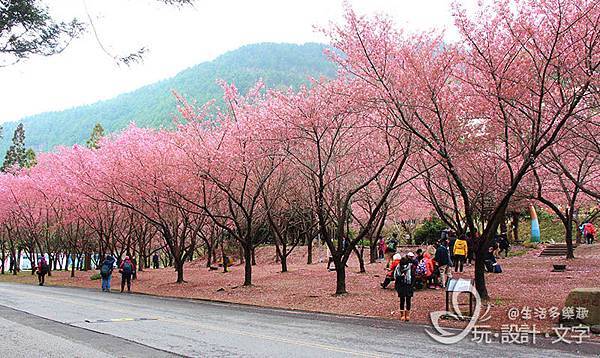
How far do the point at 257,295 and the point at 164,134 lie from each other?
1075 centimetres

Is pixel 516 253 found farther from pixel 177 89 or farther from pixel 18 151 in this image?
pixel 177 89

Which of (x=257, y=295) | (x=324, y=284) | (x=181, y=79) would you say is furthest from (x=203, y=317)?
(x=181, y=79)

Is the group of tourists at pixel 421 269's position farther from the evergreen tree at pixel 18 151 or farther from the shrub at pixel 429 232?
the evergreen tree at pixel 18 151

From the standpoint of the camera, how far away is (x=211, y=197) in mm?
25484

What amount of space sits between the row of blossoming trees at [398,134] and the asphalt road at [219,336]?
4414mm

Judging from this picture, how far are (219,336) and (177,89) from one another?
339ft

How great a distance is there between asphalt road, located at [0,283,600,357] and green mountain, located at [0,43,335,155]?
78163 mm

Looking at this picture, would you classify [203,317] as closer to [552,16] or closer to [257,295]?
[257,295]

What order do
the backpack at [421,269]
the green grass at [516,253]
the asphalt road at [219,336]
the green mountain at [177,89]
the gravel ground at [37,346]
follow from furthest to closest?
the green mountain at [177,89] < the green grass at [516,253] < the backpack at [421,269] < the asphalt road at [219,336] < the gravel ground at [37,346]

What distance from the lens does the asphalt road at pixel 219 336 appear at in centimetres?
806

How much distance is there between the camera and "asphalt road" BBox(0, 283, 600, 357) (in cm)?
806

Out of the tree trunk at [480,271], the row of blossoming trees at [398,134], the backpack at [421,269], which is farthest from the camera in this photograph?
the backpack at [421,269]

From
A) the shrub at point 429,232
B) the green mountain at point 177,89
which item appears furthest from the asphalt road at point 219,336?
the green mountain at point 177,89

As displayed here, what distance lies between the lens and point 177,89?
353 ft
